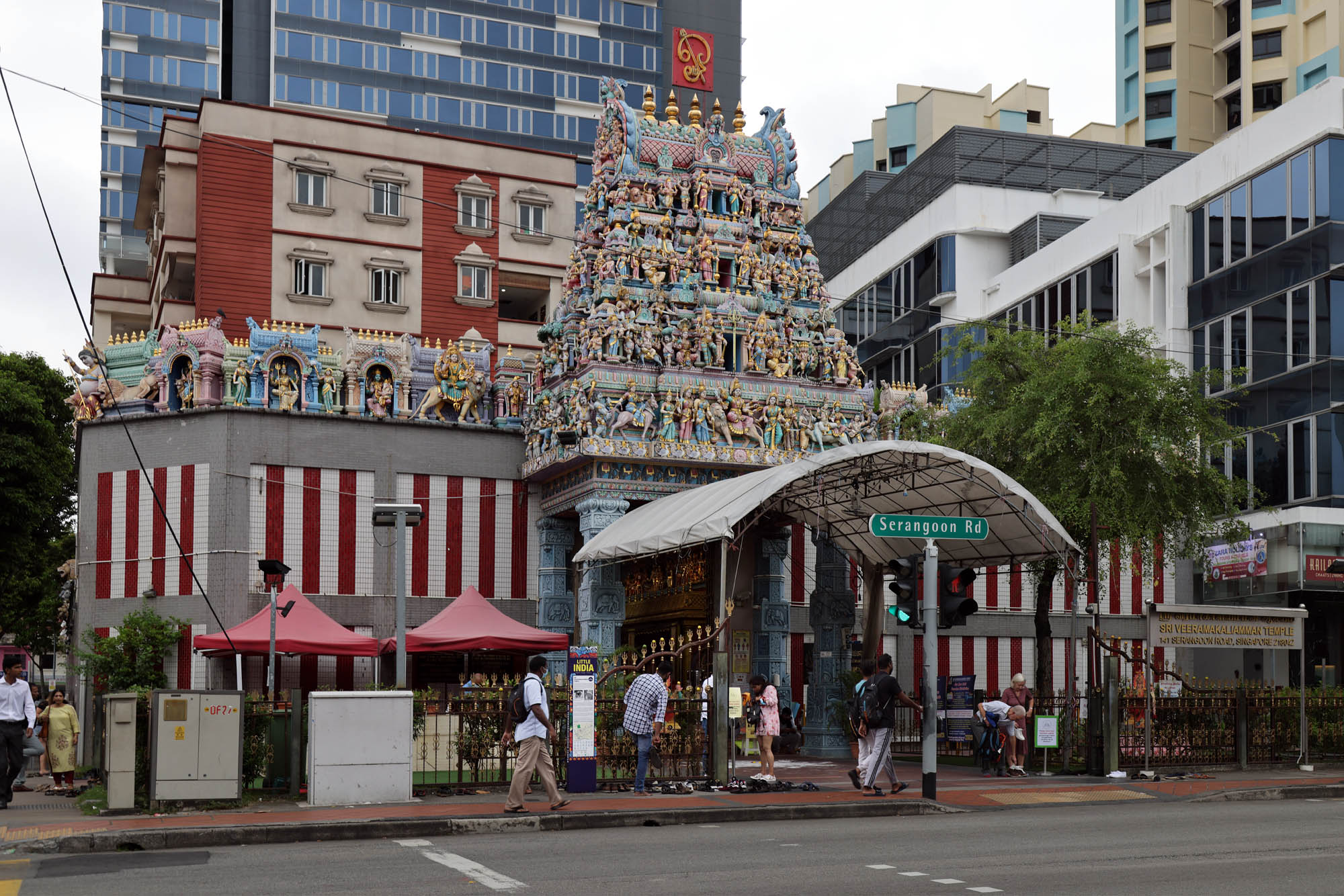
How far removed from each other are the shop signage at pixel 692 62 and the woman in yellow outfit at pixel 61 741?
19778 mm

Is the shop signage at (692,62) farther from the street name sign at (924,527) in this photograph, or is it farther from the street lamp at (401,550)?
the street name sign at (924,527)

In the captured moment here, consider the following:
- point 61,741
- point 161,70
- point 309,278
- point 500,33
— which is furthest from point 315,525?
point 161,70

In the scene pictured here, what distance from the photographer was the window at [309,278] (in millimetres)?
45906

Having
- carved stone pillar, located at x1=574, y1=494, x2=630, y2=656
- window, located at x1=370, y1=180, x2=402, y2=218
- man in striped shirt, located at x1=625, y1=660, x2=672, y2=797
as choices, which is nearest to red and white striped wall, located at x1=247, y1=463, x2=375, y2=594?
carved stone pillar, located at x1=574, y1=494, x2=630, y2=656

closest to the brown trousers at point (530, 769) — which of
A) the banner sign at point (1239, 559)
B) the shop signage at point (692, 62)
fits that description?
the shop signage at point (692, 62)

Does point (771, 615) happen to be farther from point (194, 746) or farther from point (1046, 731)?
point (194, 746)

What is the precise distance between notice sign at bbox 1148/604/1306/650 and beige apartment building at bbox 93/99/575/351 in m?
25.6

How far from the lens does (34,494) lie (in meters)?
43.1

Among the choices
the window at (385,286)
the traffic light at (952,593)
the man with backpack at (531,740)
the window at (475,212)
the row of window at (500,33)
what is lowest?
the man with backpack at (531,740)

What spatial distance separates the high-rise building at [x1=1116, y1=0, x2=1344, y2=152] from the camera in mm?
72625

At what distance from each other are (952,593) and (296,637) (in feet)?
45.9

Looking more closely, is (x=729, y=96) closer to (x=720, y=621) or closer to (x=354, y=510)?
(x=354, y=510)

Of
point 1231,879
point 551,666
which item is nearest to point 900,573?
point 1231,879

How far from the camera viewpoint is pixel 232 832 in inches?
628
